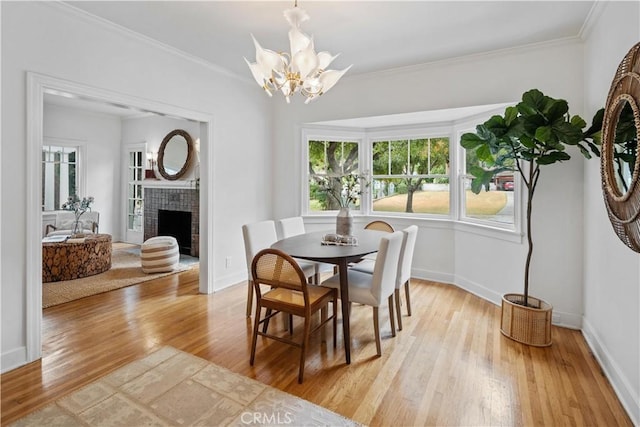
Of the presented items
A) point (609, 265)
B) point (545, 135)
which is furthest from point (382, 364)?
point (545, 135)

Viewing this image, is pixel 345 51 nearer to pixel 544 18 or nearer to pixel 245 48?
pixel 245 48

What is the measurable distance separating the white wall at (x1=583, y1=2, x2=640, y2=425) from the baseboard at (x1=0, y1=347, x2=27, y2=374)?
397 centimetres

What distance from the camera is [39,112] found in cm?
240

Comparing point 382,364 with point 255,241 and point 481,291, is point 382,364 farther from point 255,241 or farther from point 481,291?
point 481,291

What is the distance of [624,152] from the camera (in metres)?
1.75

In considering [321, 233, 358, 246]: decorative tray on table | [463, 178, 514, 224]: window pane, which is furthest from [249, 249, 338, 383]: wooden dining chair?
[463, 178, 514, 224]: window pane

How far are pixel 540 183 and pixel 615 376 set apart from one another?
1704 mm

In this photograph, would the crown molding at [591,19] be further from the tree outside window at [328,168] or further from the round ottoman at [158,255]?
the round ottoman at [158,255]

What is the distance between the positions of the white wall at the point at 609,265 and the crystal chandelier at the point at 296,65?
6.10ft

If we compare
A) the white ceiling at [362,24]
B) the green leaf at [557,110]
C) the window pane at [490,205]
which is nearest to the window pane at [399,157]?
the window pane at [490,205]

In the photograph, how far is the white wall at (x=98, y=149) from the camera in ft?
20.3

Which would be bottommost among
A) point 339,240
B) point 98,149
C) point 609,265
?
point 609,265

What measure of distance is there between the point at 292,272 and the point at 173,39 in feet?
8.72

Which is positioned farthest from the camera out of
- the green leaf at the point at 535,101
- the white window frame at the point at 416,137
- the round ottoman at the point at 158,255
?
the round ottoman at the point at 158,255
